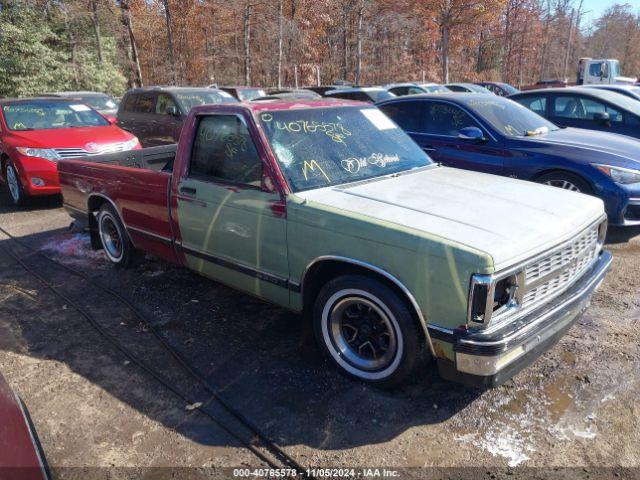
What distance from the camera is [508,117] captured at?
6426 millimetres

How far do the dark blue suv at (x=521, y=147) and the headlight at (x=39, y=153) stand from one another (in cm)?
530

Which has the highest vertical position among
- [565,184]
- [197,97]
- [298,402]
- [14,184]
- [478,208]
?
[197,97]

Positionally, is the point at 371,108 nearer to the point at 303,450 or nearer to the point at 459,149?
the point at 459,149

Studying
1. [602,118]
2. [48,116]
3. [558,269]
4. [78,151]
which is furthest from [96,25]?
[558,269]

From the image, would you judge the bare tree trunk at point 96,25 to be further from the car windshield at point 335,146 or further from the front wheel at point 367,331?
the front wheel at point 367,331

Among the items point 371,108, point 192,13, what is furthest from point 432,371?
point 192,13

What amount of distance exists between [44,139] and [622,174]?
323 inches

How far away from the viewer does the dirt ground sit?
8.63ft

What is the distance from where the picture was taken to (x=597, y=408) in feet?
9.71

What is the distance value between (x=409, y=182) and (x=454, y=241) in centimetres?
117

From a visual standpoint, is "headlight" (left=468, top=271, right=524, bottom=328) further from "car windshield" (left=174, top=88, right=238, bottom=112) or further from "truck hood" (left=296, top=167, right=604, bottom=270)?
"car windshield" (left=174, top=88, right=238, bottom=112)

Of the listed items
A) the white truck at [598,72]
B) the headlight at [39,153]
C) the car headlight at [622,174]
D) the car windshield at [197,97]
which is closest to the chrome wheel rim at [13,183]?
the headlight at [39,153]

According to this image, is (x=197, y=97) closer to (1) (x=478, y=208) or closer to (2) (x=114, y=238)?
(2) (x=114, y=238)

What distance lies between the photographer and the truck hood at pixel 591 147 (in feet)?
18.2
